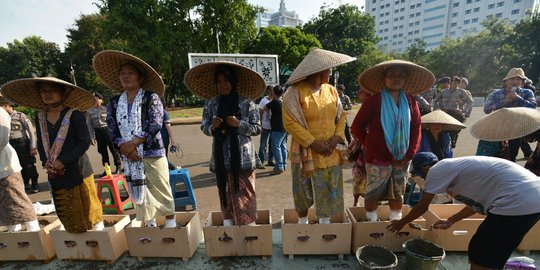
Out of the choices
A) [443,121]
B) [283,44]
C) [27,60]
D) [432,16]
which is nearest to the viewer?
[443,121]

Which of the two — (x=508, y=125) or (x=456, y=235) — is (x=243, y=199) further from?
(x=508, y=125)

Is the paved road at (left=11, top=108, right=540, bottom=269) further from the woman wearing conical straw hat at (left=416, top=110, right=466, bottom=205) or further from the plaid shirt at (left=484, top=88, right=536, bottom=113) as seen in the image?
the plaid shirt at (left=484, top=88, right=536, bottom=113)

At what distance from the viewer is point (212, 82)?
108 inches

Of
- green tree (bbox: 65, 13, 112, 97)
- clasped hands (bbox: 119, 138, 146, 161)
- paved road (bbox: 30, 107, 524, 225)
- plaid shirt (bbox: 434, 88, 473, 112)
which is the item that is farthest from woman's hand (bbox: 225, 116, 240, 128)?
green tree (bbox: 65, 13, 112, 97)

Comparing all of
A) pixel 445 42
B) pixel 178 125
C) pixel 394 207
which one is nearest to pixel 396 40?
pixel 445 42

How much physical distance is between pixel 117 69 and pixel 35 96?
2.88 ft

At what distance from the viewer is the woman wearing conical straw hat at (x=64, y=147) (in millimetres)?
2381

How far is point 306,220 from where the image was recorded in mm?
2691

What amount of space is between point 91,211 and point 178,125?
13.4 m

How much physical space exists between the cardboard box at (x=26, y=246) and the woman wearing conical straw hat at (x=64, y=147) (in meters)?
0.36

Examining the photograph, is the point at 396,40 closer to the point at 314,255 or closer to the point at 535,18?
the point at 535,18

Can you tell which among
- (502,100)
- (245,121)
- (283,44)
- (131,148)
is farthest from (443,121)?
(283,44)

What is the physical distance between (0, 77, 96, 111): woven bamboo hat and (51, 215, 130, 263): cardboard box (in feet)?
4.14

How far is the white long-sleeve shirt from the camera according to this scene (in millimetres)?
2596
